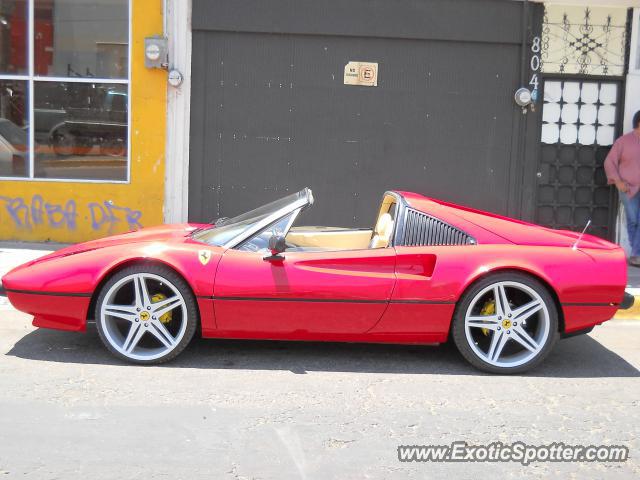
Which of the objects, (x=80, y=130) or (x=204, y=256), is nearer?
(x=204, y=256)

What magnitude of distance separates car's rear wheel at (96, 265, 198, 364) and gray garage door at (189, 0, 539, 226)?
4.53m

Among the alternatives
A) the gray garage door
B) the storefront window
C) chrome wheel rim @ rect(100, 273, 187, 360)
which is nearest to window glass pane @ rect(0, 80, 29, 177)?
the storefront window

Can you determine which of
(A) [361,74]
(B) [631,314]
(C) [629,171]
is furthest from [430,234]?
(C) [629,171]

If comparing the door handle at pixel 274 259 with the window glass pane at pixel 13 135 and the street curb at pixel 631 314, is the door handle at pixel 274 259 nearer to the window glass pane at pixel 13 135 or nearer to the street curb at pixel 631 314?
the street curb at pixel 631 314

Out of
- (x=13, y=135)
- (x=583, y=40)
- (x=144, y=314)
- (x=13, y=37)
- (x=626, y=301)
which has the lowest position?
(x=144, y=314)

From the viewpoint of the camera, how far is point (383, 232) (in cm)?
582

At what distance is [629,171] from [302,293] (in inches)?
228

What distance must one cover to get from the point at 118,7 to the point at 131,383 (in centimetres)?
617

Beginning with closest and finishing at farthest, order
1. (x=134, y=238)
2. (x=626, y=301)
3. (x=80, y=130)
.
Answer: (x=626, y=301) → (x=134, y=238) → (x=80, y=130)

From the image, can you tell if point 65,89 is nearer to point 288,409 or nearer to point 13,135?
point 13,135

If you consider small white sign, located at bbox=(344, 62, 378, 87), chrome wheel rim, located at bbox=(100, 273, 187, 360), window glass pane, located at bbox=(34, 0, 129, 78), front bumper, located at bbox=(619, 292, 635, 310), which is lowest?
chrome wheel rim, located at bbox=(100, 273, 187, 360)

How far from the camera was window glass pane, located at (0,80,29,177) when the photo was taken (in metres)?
9.70

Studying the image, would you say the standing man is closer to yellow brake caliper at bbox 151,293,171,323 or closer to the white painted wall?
the white painted wall

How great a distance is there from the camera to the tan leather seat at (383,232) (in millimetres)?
5557
